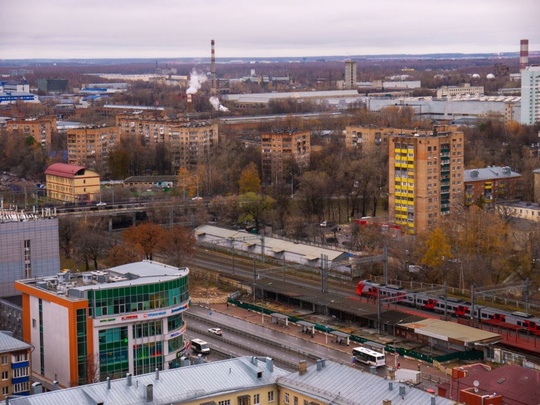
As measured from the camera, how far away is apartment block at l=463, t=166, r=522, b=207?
25.2 m

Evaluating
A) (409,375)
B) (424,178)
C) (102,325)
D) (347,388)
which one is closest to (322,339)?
(409,375)

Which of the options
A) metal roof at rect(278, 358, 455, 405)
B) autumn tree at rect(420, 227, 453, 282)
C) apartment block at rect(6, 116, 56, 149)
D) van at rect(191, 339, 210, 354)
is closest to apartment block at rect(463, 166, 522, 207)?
autumn tree at rect(420, 227, 453, 282)

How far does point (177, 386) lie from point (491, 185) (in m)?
17.5

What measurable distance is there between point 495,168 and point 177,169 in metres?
11.0

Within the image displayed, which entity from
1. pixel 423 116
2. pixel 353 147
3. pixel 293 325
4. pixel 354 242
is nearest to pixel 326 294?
pixel 293 325

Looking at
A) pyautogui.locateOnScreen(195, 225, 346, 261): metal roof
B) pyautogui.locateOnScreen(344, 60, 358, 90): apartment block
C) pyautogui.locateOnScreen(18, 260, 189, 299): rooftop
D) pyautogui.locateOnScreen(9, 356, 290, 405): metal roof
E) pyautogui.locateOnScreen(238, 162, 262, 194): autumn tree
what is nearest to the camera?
pyautogui.locateOnScreen(9, 356, 290, 405): metal roof

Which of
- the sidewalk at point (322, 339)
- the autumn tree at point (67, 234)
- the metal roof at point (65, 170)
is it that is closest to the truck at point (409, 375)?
the sidewalk at point (322, 339)

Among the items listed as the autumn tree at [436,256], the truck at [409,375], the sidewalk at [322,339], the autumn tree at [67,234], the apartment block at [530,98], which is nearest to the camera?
the truck at [409,375]

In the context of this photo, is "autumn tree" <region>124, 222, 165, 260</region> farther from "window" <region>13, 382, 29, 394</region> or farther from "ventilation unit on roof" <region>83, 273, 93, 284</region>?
"window" <region>13, 382, 29, 394</region>

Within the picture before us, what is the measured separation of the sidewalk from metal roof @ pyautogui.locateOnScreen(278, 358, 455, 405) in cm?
300

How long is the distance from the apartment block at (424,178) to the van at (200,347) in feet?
30.8

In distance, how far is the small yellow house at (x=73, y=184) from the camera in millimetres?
26922

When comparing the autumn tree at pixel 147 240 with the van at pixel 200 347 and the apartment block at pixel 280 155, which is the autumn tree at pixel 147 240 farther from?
the apartment block at pixel 280 155

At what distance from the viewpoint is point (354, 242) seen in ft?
71.5
